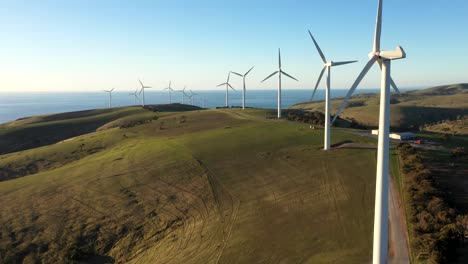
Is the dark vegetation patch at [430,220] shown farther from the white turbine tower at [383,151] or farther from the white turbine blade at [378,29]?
the white turbine blade at [378,29]

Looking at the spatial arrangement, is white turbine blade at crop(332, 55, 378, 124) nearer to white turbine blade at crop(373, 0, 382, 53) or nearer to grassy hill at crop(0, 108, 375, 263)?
white turbine blade at crop(373, 0, 382, 53)

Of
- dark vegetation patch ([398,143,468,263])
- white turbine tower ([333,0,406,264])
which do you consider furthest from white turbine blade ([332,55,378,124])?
dark vegetation patch ([398,143,468,263])

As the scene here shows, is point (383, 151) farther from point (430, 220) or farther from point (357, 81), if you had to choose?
point (430, 220)

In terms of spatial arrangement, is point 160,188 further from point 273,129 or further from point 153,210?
point 273,129

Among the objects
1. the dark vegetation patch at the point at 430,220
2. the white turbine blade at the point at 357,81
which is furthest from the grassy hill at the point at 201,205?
the white turbine blade at the point at 357,81

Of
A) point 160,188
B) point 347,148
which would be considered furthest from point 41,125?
point 347,148
